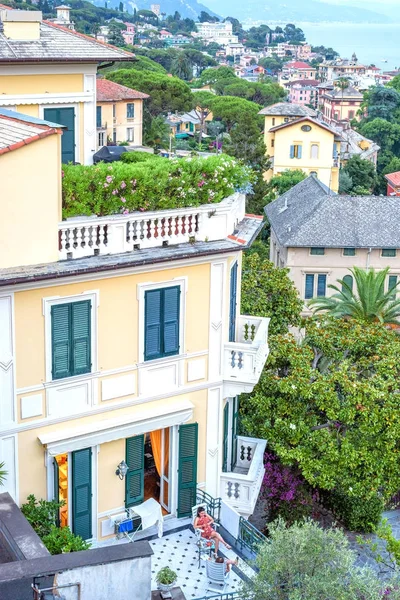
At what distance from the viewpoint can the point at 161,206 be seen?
20875mm

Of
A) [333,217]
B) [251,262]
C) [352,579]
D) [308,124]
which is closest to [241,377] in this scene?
[352,579]

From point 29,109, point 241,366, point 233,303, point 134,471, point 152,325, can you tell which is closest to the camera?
point 152,325

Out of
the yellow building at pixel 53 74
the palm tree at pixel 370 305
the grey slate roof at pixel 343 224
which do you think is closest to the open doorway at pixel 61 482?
the yellow building at pixel 53 74

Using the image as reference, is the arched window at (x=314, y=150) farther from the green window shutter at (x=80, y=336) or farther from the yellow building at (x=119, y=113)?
the green window shutter at (x=80, y=336)

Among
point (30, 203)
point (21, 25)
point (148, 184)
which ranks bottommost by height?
point (30, 203)

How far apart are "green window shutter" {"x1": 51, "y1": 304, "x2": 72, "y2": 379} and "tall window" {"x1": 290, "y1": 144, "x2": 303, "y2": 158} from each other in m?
85.2

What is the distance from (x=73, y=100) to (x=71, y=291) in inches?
316

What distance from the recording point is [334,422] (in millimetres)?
26031

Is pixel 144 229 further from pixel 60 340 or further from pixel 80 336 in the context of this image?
pixel 60 340

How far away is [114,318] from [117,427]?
2478mm

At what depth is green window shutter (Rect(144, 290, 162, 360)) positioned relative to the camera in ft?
68.8

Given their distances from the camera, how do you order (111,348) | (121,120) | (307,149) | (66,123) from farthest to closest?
(307,149), (121,120), (66,123), (111,348)

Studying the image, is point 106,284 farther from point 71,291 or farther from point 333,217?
point 333,217

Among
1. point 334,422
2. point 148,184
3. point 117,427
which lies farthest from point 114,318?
point 334,422
